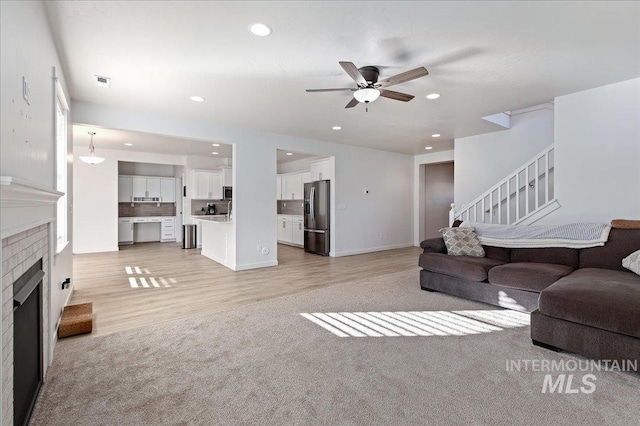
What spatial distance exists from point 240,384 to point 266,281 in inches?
106

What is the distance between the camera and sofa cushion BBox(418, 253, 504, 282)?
11.8 ft

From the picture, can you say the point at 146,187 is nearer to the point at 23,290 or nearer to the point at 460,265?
the point at 23,290

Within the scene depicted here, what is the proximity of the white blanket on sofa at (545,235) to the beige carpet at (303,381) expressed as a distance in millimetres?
1293

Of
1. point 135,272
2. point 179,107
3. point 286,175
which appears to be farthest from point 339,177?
point 135,272

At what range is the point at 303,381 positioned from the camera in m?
2.07

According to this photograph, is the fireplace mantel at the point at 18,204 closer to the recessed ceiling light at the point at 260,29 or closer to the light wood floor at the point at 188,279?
the light wood floor at the point at 188,279

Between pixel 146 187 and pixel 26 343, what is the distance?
812 centimetres

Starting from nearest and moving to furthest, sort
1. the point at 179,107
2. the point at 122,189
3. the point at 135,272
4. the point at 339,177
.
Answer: the point at 179,107, the point at 135,272, the point at 339,177, the point at 122,189

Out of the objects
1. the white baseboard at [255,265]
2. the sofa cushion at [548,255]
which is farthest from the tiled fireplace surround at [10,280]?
the sofa cushion at [548,255]

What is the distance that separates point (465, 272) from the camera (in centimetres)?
367

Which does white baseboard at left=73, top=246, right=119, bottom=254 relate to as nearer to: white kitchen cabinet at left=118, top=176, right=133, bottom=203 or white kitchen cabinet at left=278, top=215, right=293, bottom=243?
white kitchen cabinet at left=118, top=176, right=133, bottom=203

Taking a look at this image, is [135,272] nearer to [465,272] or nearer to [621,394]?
[465,272]

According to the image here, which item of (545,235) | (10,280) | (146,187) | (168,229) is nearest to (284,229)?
(168,229)

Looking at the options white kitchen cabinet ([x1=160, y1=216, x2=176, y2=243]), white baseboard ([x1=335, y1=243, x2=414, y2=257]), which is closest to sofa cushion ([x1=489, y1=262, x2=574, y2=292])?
white baseboard ([x1=335, y1=243, x2=414, y2=257])
